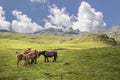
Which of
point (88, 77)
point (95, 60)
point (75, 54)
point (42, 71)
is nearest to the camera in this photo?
point (88, 77)

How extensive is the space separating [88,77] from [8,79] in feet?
34.2

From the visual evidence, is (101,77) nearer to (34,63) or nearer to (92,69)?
(92,69)

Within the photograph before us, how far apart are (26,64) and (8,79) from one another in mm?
11995

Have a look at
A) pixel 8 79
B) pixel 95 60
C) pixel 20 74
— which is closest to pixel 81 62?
pixel 95 60

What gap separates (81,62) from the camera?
5266 centimetres

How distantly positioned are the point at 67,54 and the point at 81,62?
11249 mm

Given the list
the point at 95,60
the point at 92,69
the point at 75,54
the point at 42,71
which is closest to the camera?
the point at 42,71

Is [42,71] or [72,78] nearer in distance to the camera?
[72,78]

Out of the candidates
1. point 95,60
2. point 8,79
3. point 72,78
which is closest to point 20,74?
point 8,79

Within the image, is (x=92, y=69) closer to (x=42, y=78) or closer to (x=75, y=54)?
(x=42, y=78)

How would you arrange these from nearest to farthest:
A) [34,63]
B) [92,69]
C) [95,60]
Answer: [92,69], [34,63], [95,60]

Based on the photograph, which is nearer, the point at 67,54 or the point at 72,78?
the point at 72,78

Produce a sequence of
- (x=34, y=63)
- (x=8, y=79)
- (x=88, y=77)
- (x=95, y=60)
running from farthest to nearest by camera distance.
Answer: (x=95, y=60), (x=34, y=63), (x=88, y=77), (x=8, y=79)

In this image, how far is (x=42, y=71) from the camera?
42438 millimetres
